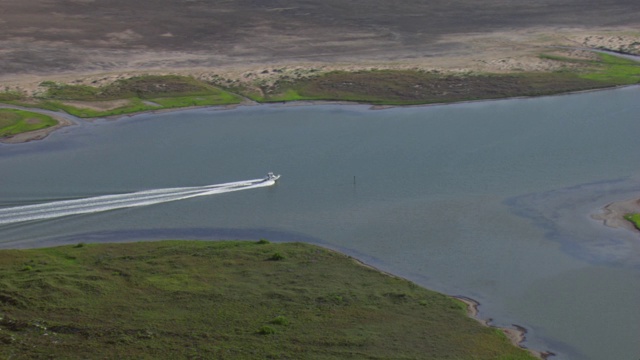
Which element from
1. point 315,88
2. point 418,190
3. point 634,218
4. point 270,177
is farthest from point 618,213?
point 315,88

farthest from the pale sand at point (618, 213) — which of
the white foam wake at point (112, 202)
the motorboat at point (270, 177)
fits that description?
the white foam wake at point (112, 202)

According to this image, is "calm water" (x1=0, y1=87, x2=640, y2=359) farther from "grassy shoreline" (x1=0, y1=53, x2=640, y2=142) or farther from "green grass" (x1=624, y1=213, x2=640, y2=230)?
"grassy shoreline" (x1=0, y1=53, x2=640, y2=142)

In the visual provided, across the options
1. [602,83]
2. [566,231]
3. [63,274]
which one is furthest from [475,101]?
[63,274]

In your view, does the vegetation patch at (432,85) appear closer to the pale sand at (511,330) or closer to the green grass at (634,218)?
the green grass at (634,218)

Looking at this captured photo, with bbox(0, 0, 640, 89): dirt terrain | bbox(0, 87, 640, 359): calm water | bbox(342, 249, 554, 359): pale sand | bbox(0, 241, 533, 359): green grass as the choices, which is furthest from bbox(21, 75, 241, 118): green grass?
bbox(342, 249, 554, 359): pale sand

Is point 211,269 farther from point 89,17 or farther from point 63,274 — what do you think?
point 89,17

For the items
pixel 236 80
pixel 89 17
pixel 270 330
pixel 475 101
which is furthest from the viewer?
pixel 89 17

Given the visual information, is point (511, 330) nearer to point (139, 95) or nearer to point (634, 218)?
point (634, 218)
